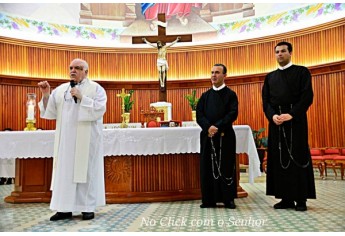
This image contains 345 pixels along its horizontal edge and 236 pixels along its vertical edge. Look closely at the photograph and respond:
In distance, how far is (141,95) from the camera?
12695 mm

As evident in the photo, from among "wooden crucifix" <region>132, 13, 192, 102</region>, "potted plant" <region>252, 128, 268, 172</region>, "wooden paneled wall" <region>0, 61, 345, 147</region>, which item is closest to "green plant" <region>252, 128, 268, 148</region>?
"potted plant" <region>252, 128, 268, 172</region>

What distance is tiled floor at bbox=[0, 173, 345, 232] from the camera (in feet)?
11.9

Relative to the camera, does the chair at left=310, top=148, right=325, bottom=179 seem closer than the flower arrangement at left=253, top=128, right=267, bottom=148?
Yes

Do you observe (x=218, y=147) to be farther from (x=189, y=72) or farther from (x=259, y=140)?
(x=189, y=72)

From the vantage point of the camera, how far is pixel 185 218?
13.6 ft

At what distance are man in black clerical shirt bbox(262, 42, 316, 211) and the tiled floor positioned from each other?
0.26 m

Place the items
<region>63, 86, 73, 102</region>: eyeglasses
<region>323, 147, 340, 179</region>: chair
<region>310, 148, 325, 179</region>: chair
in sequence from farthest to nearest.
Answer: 1. <region>310, 148, 325, 179</region>: chair
2. <region>323, 147, 340, 179</region>: chair
3. <region>63, 86, 73, 102</region>: eyeglasses

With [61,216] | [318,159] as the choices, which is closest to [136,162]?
[61,216]

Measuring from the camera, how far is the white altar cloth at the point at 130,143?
17.7 feet

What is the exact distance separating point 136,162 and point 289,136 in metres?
2.18

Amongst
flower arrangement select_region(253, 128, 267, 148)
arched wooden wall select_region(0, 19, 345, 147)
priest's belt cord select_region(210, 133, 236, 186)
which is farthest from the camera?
arched wooden wall select_region(0, 19, 345, 147)

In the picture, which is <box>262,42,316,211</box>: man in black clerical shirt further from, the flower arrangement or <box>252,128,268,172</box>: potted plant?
the flower arrangement

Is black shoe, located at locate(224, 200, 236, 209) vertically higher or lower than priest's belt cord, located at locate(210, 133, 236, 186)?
lower

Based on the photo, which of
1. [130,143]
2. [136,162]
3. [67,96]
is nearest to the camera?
[67,96]
